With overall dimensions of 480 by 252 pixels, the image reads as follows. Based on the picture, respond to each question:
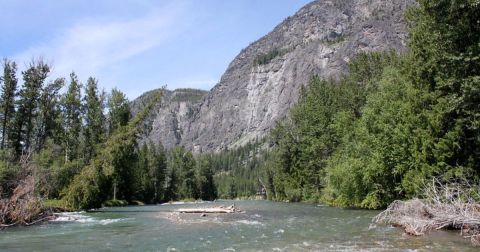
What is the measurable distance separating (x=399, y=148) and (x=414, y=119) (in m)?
4.23

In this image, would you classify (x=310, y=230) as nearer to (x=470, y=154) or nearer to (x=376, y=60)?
(x=470, y=154)

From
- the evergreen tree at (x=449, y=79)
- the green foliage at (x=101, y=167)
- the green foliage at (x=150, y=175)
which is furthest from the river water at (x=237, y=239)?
the green foliage at (x=150, y=175)

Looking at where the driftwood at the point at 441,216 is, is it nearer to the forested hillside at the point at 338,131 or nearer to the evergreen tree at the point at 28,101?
the forested hillside at the point at 338,131

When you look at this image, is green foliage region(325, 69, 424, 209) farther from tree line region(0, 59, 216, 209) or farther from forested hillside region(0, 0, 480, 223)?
tree line region(0, 59, 216, 209)

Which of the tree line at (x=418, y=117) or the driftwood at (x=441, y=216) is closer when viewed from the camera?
the driftwood at (x=441, y=216)

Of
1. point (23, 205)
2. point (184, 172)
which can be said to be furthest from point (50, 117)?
point (184, 172)

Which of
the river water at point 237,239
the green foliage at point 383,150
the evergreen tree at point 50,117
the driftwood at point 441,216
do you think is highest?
the evergreen tree at point 50,117

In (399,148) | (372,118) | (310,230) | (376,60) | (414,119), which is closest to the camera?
(310,230)

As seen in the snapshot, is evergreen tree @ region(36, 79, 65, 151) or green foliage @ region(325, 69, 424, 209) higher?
evergreen tree @ region(36, 79, 65, 151)

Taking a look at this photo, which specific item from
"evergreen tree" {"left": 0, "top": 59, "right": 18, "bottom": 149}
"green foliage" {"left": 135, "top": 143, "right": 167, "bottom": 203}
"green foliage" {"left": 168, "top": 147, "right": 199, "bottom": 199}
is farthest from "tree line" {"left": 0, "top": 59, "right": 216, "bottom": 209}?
"green foliage" {"left": 168, "top": 147, "right": 199, "bottom": 199}

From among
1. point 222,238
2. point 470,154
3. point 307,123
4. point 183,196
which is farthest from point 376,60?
point 183,196

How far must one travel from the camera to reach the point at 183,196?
127 meters

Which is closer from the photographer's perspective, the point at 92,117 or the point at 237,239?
the point at 237,239

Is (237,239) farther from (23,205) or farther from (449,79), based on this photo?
(23,205)
